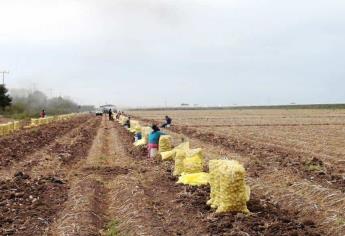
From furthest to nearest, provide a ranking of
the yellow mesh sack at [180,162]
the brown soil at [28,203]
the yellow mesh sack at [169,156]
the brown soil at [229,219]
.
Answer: the yellow mesh sack at [169,156]
the yellow mesh sack at [180,162]
the brown soil at [28,203]
the brown soil at [229,219]

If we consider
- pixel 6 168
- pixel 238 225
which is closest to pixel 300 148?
pixel 6 168

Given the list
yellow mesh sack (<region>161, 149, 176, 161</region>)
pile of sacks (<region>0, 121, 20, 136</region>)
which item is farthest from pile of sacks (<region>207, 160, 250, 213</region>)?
pile of sacks (<region>0, 121, 20, 136</region>)

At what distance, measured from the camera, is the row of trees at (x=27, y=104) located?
7412 centimetres

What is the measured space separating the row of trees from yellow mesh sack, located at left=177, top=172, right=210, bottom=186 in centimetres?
5880

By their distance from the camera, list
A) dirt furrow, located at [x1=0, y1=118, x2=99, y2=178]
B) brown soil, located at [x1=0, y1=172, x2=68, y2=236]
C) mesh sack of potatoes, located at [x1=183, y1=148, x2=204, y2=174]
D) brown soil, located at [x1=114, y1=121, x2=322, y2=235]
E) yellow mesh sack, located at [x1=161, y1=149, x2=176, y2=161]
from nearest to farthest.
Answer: brown soil, located at [x1=114, y1=121, x2=322, y2=235] → brown soil, located at [x1=0, y1=172, x2=68, y2=236] → mesh sack of potatoes, located at [x1=183, y1=148, x2=204, y2=174] → dirt furrow, located at [x1=0, y1=118, x2=99, y2=178] → yellow mesh sack, located at [x1=161, y1=149, x2=176, y2=161]

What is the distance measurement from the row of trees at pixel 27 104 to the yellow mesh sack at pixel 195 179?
58797 mm

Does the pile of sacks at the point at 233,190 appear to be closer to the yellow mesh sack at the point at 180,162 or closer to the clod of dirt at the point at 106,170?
the yellow mesh sack at the point at 180,162

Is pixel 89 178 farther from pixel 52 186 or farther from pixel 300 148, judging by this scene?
pixel 300 148

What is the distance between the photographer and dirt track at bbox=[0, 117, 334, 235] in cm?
841

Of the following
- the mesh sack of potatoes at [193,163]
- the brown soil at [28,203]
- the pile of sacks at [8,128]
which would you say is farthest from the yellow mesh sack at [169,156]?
the pile of sacks at [8,128]

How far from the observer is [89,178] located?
14469mm

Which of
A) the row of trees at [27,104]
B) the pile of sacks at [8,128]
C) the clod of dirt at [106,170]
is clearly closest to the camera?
the clod of dirt at [106,170]

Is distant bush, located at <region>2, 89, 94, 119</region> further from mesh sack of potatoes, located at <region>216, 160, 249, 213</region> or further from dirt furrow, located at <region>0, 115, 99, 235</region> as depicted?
mesh sack of potatoes, located at <region>216, 160, 249, 213</region>

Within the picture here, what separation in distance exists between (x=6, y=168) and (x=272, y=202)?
10.1 m
